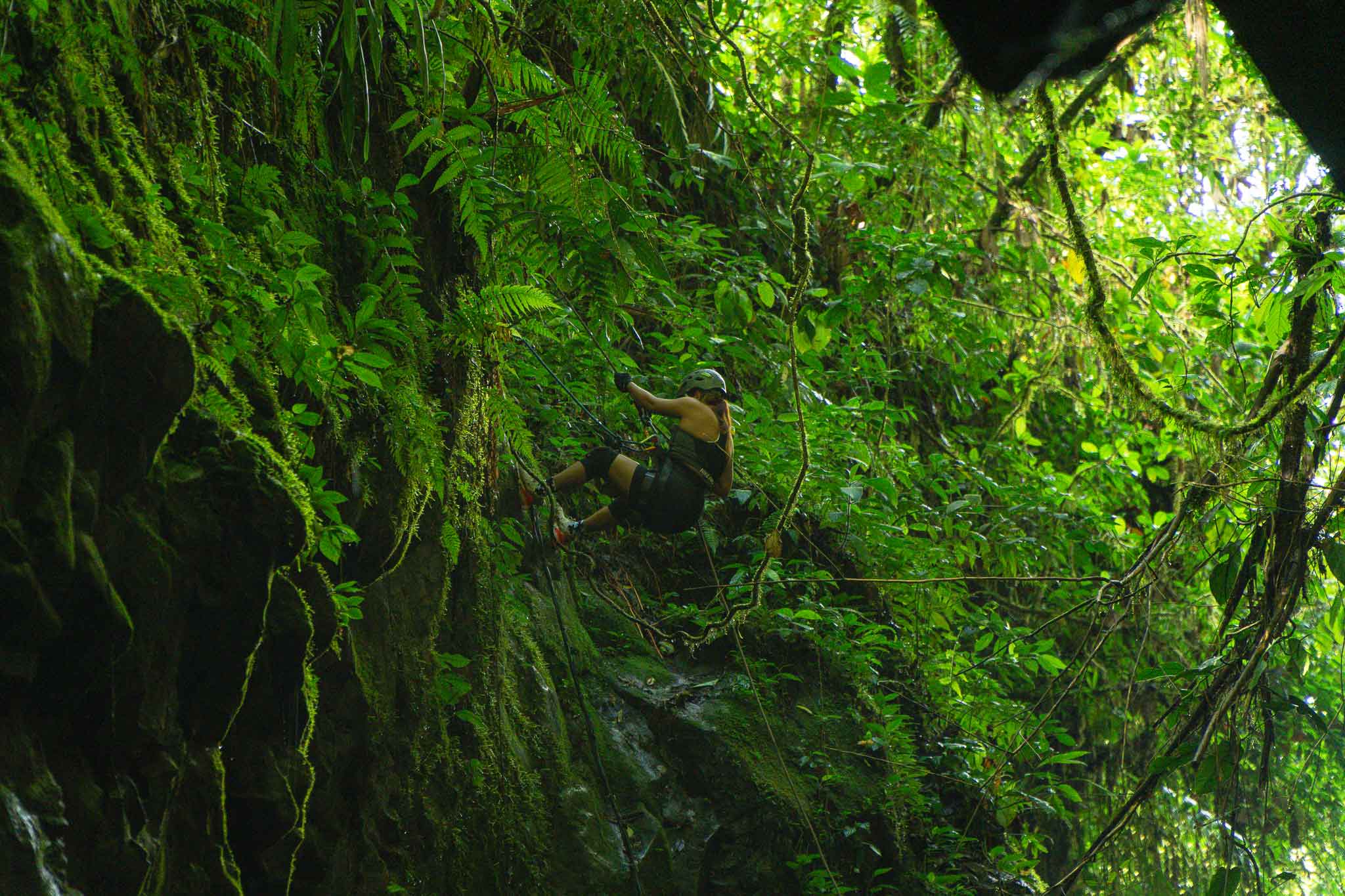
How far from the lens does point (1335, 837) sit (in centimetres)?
867

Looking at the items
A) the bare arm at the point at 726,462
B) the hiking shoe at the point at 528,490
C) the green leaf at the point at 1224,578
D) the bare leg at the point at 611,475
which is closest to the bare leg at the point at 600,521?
the bare leg at the point at 611,475

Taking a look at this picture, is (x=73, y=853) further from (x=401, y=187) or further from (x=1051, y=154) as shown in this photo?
(x=1051, y=154)

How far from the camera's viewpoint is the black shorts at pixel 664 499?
590 centimetres

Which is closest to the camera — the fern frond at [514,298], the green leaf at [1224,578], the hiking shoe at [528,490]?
the fern frond at [514,298]

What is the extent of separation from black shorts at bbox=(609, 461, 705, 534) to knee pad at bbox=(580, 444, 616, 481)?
161 mm

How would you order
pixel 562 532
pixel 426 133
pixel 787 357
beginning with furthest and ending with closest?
pixel 787 357
pixel 562 532
pixel 426 133

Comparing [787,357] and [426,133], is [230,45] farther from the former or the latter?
[787,357]

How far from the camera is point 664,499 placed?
5918 millimetres

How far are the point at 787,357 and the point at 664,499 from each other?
1.68m

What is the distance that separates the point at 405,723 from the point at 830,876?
320 cm

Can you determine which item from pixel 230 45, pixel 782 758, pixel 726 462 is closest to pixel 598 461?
pixel 726 462

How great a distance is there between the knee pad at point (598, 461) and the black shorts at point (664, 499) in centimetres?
16

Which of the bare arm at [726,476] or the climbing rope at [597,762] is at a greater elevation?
the bare arm at [726,476]

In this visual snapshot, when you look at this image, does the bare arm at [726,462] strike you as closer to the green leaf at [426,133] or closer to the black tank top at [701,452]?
the black tank top at [701,452]
